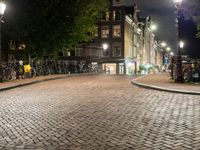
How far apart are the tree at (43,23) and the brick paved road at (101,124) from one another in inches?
929

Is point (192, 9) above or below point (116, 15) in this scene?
below

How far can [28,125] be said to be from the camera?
9.03 m

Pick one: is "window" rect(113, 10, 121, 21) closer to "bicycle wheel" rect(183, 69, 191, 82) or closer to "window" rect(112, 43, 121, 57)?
"window" rect(112, 43, 121, 57)

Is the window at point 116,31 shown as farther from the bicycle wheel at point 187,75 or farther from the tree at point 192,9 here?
the bicycle wheel at point 187,75

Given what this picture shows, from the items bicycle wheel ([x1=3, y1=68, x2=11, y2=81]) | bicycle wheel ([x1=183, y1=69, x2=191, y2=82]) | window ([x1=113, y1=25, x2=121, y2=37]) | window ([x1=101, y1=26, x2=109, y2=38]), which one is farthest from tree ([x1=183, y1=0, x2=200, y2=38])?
window ([x1=101, y1=26, x2=109, y2=38])

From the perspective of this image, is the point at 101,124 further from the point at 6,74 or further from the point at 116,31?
the point at 116,31

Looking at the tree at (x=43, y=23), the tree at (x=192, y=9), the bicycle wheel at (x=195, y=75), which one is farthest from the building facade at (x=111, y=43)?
the bicycle wheel at (x=195, y=75)

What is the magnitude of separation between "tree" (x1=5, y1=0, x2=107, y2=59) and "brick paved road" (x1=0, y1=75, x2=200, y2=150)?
23.6m

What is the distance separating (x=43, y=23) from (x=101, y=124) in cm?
2897

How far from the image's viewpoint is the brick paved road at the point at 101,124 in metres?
7.05

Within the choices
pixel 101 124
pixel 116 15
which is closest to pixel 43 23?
pixel 101 124

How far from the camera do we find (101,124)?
9.11 m

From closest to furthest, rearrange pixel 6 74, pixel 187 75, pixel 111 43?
1. pixel 187 75
2. pixel 6 74
3. pixel 111 43

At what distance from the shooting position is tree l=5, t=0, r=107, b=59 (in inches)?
1442
